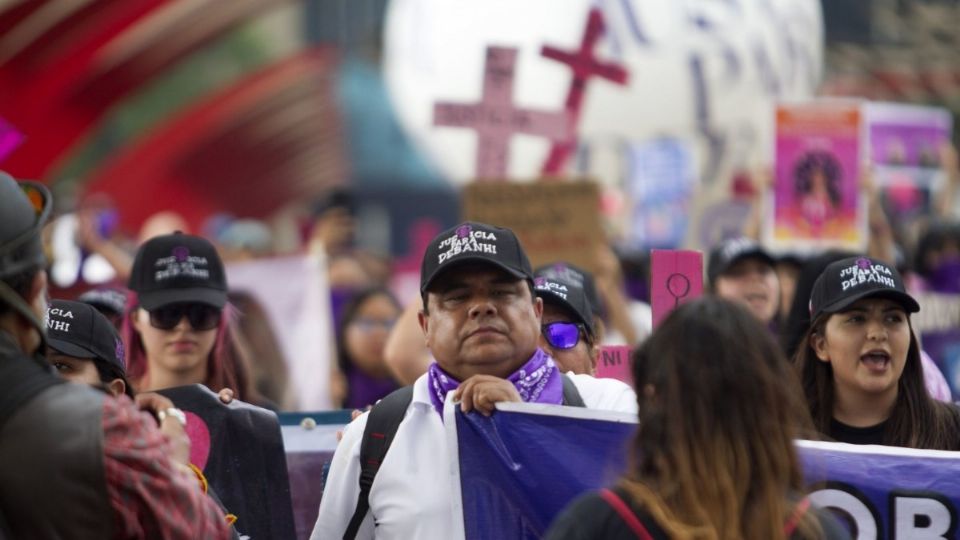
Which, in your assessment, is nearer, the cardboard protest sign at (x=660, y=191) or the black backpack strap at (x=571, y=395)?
the black backpack strap at (x=571, y=395)

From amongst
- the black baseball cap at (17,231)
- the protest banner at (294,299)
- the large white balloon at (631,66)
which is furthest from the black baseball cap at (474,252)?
the large white balloon at (631,66)

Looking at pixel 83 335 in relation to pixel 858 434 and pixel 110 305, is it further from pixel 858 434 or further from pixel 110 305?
pixel 858 434

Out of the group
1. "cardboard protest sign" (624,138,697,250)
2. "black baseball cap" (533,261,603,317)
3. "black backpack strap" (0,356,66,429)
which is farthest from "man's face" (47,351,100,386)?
"cardboard protest sign" (624,138,697,250)

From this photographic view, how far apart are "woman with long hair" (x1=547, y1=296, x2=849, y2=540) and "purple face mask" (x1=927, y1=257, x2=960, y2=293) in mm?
9104

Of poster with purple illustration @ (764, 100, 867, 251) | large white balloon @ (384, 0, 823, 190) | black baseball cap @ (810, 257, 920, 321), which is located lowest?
black baseball cap @ (810, 257, 920, 321)

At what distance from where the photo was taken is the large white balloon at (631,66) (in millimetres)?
17344

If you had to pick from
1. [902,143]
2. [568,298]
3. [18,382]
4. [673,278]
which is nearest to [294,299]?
[568,298]

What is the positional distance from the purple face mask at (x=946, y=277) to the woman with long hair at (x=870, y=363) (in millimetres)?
6615

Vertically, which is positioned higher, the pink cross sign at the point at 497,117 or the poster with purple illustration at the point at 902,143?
the poster with purple illustration at the point at 902,143

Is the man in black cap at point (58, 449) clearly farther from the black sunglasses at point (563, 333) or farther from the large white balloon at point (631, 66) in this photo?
the large white balloon at point (631, 66)

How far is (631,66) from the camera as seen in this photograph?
58.4ft

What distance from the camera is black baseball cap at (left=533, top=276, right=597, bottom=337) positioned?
6.50 metres

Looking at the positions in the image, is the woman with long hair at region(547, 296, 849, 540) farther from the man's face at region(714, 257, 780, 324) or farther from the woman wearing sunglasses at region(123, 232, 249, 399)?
the man's face at region(714, 257, 780, 324)

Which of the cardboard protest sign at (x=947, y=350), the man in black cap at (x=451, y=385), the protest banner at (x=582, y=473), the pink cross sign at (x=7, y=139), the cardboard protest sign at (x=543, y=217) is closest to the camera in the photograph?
the protest banner at (x=582, y=473)
